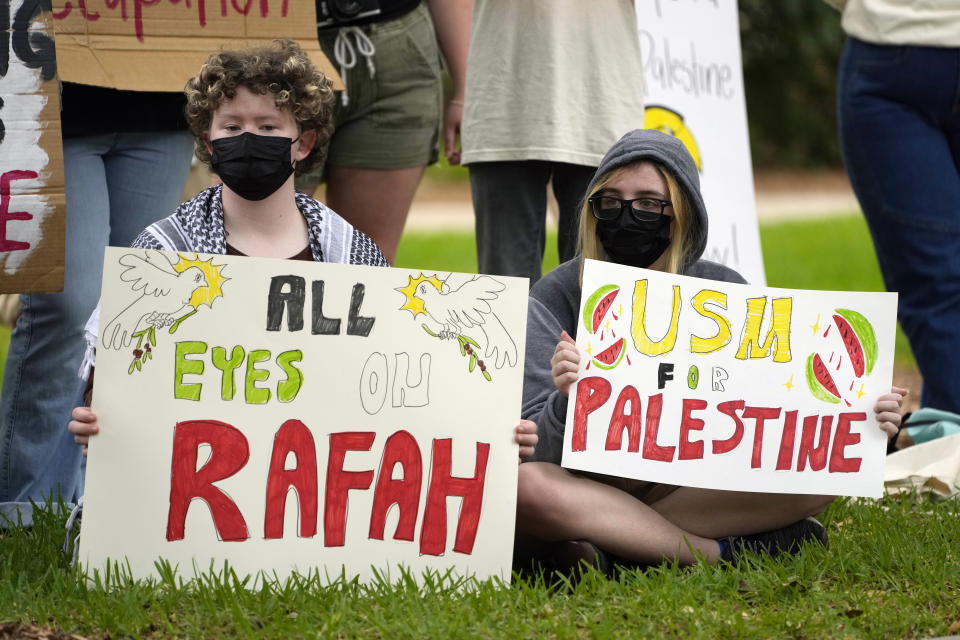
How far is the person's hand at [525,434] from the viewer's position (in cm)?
313

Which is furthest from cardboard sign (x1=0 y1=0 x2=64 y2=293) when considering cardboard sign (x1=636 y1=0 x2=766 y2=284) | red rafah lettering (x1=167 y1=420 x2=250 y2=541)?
cardboard sign (x1=636 y1=0 x2=766 y2=284)

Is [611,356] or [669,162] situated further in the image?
[669,162]

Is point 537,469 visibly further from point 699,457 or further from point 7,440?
point 7,440

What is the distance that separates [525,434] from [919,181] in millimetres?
2158

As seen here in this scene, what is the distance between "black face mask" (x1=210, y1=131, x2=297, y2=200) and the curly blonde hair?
0.13 metres

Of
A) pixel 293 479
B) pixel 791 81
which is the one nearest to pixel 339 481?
pixel 293 479

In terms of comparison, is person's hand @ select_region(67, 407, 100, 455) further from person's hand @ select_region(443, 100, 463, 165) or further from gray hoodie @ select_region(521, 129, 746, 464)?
person's hand @ select_region(443, 100, 463, 165)

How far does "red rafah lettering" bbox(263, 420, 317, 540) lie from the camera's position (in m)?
3.03

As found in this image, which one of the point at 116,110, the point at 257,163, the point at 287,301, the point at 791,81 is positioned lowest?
the point at 287,301

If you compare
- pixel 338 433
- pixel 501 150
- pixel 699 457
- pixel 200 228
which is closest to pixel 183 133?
pixel 200 228

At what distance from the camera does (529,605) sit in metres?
2.91

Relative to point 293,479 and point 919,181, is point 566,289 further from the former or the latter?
point 919,181

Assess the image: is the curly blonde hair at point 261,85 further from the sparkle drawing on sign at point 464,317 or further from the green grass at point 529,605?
the green grass at point 529,605

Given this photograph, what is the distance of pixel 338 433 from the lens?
3.08m
